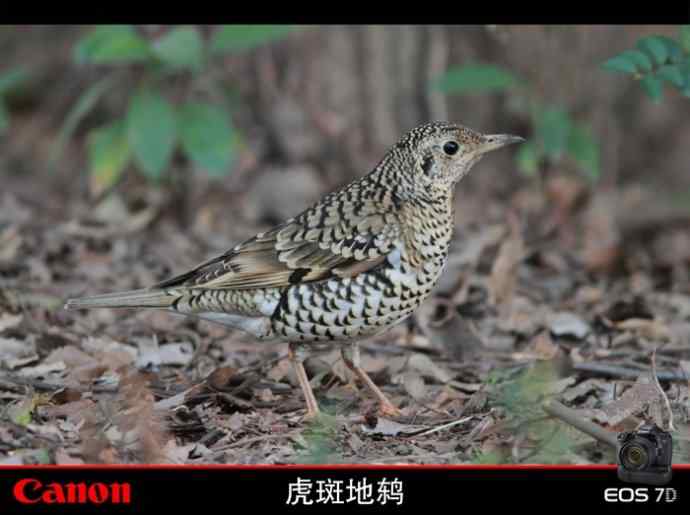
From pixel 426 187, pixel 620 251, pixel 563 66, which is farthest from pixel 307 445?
pixel 563 66

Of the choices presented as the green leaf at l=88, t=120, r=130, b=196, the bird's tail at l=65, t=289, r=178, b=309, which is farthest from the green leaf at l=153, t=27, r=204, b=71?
the bird's tail at l=65, t=289, r=178, b=309

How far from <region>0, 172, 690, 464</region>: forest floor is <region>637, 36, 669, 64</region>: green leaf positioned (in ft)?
5.14

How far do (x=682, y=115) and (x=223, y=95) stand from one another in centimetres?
448

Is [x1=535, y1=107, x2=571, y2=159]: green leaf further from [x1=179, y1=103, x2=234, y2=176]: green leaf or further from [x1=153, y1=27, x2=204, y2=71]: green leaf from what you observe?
[x1=153, y1=27, x2=204, y2=71]: green leaf

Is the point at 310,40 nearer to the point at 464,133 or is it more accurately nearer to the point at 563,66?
the point at 563,66

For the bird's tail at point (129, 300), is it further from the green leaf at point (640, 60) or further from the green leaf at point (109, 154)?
the green leaf at point (109, 154)

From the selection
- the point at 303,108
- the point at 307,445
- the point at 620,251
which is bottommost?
the point at 307,445

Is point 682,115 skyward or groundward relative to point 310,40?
groundward

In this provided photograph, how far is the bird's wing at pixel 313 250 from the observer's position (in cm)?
555

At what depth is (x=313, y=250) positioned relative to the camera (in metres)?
5.64

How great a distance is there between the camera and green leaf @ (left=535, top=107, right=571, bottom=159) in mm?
8633

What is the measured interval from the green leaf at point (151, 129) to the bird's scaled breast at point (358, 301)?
277 centimetres

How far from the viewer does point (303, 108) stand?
981 centimetres

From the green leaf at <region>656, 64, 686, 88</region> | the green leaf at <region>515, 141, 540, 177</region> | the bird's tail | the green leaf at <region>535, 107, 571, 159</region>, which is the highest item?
the green leaf at <region>656, 64, 686, 88</region>
